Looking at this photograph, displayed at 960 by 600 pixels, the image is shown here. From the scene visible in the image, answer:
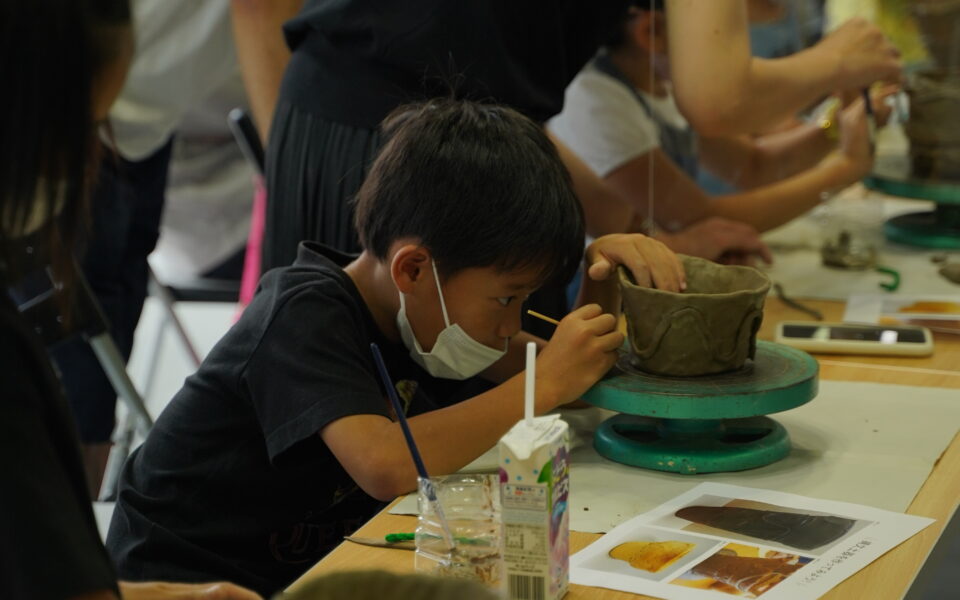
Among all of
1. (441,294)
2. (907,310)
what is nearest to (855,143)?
(907,310)

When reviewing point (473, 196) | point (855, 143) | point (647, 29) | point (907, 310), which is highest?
point (647, 29)

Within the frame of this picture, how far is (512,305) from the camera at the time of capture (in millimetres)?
1444

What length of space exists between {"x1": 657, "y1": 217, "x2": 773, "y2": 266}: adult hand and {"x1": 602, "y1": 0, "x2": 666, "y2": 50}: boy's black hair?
0.38 m

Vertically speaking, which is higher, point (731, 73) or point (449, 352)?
point (731, 73)

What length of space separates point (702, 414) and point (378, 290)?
42 centimetres

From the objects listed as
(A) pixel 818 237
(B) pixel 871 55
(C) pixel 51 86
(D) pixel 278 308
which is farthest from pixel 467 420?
(A) pixel 818 237

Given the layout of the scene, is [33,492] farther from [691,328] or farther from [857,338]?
[857,338]

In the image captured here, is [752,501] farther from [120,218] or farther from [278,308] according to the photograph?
[120,218]

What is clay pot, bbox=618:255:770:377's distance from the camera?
1.34m

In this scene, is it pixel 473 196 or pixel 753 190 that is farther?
pixel 753 190

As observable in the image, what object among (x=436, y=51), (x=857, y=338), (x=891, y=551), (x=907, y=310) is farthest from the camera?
(x=907, y=310)

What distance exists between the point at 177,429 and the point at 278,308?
7.5 inches

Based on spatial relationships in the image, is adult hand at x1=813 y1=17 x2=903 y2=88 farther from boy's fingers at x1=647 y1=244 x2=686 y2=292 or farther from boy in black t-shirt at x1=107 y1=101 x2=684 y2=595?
boy in black t-shirt at x1=107 y1=101 x2=684 y2=595

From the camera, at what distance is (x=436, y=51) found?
1.67 metres
